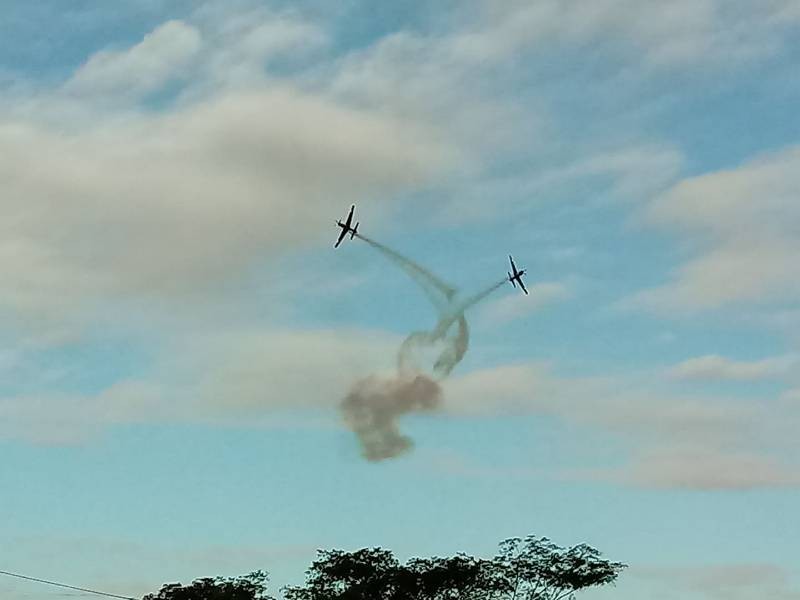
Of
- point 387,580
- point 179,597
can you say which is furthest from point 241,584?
point 387,580

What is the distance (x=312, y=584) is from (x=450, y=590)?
42.5ft

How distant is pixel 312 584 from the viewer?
136 metres

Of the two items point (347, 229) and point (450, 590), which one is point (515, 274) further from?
point (450, 590)

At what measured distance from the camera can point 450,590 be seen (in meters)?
135

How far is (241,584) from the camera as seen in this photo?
474ft

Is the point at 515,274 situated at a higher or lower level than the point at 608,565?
higher

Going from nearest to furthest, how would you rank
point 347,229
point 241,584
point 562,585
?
point 347,229
point 562,585
point 241,584

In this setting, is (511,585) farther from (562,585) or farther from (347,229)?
(347,229)

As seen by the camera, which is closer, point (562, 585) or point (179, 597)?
point (562, 585)

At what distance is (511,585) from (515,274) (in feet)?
105

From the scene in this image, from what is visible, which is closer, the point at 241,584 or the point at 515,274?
the point at 515,274

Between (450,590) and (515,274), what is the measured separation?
1305 inches

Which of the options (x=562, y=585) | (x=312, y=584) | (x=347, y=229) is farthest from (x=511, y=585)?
(x=347, y=229)

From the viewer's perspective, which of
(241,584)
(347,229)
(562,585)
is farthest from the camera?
(241,584)
